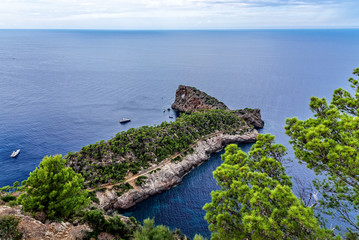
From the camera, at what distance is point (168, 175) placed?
185ft

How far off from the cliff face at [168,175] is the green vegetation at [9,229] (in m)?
24.7

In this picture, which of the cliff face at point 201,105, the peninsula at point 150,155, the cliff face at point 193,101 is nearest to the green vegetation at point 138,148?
the peninsula at point 150,155

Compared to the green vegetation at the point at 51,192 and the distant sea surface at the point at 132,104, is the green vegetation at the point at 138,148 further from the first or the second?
the green vegetation at the point at 51,192

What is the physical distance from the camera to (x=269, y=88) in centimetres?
14288

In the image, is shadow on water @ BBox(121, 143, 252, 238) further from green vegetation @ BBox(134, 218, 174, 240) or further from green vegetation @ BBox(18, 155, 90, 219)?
green vegetation @ BBox(18, 155, 90, 219)

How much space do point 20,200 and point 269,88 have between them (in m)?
144

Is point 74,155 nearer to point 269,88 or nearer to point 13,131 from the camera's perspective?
point 13,131

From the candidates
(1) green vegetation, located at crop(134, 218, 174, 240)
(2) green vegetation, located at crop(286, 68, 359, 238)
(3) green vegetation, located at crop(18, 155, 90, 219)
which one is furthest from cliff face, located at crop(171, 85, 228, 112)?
(2) green vegetation, located at crop(286, 68, 359, 238)

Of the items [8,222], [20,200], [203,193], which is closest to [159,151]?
[203,193]

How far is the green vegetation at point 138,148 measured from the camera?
51.2 m

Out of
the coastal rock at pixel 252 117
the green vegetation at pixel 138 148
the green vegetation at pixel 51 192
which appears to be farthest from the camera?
the coastal rock at pixel 252 117

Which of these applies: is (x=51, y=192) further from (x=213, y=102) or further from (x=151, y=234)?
(x=213, y=102)

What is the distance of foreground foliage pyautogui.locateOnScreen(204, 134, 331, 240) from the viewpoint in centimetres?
1513

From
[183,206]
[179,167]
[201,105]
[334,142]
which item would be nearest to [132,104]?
[201,105]
